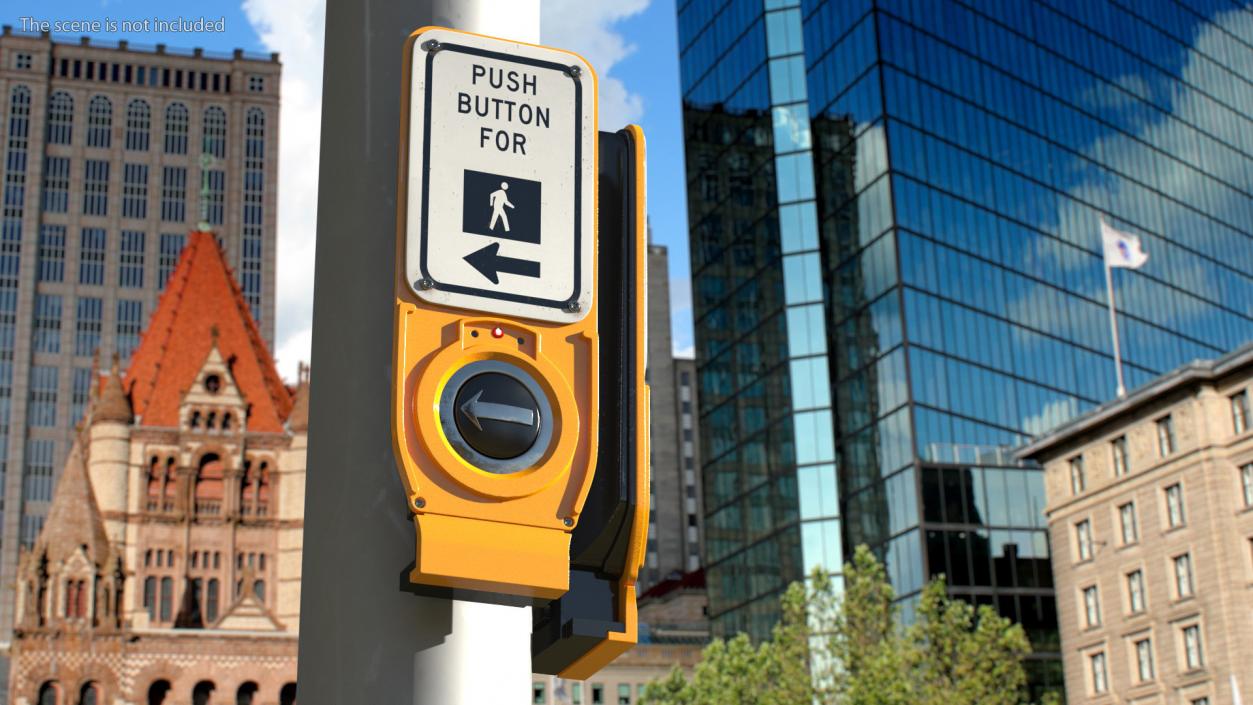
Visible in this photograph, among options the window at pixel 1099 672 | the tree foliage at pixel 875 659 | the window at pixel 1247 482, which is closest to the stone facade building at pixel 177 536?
the window at pixel 1099 672

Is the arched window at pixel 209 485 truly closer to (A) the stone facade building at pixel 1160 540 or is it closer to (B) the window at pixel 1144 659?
(A) the stone facade building at pixel 1160 540

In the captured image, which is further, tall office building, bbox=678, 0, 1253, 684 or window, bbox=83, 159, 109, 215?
window, bbox=83, 159, 109, 215

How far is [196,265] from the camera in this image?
413 ft

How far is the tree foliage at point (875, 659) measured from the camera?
181ft

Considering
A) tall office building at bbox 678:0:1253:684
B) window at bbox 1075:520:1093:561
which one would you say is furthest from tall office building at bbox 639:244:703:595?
window at bbox 1075:520:1093:561

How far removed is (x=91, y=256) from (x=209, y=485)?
212 feet

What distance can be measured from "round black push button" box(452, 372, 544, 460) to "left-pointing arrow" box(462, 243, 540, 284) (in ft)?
0.61

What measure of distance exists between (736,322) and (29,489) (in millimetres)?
89078

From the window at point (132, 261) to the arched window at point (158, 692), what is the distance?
7428 centimetres

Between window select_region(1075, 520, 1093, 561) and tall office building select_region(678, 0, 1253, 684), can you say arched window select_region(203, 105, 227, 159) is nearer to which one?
tall office building select_region(678, 0, 1253, 684)

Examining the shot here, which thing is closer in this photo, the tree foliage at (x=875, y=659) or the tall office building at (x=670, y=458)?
the tree foliage at (x=875, y=659)

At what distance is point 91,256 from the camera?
565ft

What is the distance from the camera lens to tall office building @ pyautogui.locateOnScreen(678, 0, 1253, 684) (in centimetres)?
9094

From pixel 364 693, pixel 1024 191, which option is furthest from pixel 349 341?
pixel 1024 191
